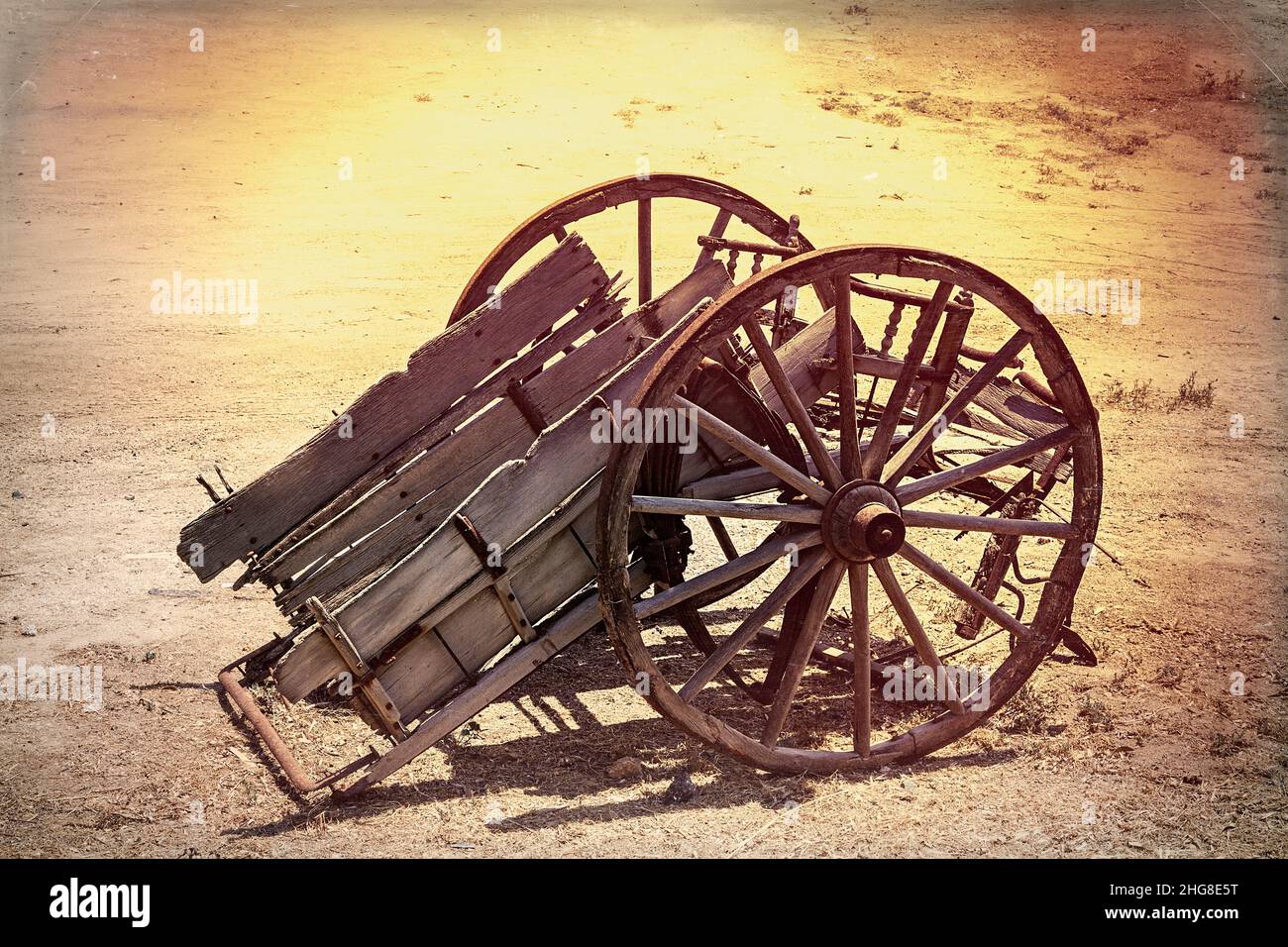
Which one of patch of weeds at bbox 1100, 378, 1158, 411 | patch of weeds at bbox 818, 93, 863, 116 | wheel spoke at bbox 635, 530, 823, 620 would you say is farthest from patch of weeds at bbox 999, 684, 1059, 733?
patch of weeds at bbox 818, 93, 863, 116

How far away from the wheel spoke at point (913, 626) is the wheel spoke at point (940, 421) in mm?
320

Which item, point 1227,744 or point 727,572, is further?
point 1227,744

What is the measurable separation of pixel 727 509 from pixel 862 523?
0.47 metres

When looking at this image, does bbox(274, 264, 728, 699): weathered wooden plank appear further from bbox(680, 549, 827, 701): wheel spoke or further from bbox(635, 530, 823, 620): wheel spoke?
bbox(680, 549, 827, 701): wheel spoke

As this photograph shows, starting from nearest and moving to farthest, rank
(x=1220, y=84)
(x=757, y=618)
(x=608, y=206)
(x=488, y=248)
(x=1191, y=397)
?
(x=757, y=618)
(x=608, y=206)
(x=1191, y=397)
(x=488, y=248)
(x=1220, y=84)

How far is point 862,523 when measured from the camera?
4363 mm

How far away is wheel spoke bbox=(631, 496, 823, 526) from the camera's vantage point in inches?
168

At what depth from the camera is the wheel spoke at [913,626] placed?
4.57 meters

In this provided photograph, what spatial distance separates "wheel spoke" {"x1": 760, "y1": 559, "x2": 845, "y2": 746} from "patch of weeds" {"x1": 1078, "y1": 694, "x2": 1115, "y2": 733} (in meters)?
1.34

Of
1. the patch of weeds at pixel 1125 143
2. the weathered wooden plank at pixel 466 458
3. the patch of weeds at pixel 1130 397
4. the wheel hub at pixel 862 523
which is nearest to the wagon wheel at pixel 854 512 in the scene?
the wheel hub at pixel 862 523

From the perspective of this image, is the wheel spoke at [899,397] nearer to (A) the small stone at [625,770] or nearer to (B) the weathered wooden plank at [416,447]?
(B) the weathered wooden plank at [416,447]

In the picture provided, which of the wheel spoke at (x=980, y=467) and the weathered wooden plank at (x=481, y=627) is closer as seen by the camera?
the weathered wooden plank at (x=481, y=627)

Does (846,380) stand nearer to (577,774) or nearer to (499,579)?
(499,579)

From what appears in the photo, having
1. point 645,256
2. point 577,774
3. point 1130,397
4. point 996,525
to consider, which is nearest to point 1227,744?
point 996,525
